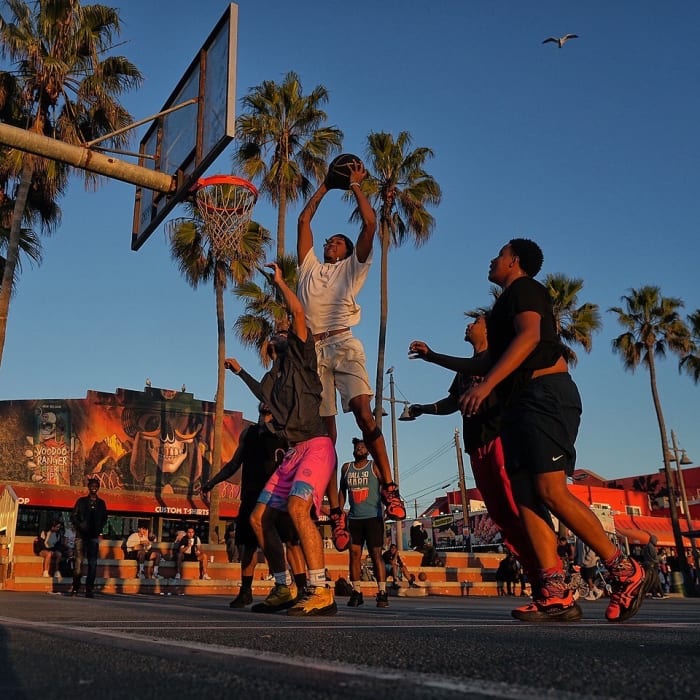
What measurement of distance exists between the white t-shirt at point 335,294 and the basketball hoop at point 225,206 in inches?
175

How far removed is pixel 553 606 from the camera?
383cm

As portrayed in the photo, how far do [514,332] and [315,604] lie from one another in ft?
6.23

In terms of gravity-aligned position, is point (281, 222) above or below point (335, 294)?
above

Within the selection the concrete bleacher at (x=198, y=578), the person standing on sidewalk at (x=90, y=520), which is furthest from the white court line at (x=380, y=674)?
the concrete bleacher at (x=198, y=578)

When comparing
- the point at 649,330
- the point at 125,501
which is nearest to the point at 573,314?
the point at 649,330

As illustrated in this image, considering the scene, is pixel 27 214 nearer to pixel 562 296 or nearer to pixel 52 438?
pixel 52 438

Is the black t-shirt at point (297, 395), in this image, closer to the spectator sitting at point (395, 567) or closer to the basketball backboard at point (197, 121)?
the basketball backboard at point (197, 121)

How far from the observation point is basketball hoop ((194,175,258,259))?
10.1 m

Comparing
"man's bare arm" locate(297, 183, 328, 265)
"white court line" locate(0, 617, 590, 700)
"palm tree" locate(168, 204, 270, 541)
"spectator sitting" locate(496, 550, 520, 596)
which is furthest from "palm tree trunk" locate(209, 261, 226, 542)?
"white court line" locate(0, 617, 590, 700)

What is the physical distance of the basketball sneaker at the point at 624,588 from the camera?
3.65 meters

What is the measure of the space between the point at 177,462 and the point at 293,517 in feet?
107

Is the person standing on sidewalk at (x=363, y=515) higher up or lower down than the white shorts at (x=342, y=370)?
lower down

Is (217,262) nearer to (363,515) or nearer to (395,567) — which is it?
(395,567)

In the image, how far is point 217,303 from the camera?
973 inches
